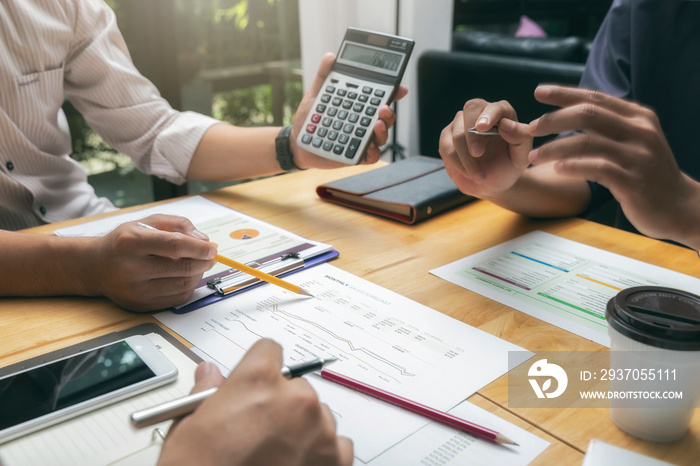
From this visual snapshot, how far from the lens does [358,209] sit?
928 mm

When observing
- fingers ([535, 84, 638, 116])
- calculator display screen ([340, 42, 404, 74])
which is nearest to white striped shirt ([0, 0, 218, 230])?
calculator display screen ([340, 42, 404, 74])

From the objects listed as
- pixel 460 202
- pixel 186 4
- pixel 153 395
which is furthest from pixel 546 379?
pixel 186 4

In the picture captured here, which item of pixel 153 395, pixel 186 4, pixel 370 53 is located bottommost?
pixel 153 395

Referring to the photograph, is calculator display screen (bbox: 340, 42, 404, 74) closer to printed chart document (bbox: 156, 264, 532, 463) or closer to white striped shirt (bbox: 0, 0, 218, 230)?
white striped shirt (bbox: 0, 0, 218, 230)

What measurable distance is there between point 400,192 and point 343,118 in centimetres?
16

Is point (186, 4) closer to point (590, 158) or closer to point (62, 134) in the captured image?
point (62, 134)

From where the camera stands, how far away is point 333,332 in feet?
1.87

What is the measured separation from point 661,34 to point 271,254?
80cm

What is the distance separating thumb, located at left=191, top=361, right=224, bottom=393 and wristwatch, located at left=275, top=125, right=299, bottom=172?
63 cm

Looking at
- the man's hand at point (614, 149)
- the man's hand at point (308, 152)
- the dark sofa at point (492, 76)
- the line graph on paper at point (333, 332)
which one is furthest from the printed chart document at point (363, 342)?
the dark sofa at point (492, 76)

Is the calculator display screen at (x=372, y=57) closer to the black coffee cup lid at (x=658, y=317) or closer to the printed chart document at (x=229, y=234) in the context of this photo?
the printed chart document at (x=229, y=234)

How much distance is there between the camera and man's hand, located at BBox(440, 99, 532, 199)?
0.70 metres

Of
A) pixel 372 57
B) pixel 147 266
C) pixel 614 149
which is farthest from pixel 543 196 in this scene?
pixel 147 266

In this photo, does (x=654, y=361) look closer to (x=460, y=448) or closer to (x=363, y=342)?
(x=460, y=448)
